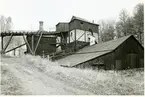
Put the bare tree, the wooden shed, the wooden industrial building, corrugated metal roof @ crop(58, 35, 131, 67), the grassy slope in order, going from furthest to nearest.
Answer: the bare tree
the wooden shed
the wooden industrial building
corrugated metal roof @ crop(58, 35, 131, 67)
the grassy slope

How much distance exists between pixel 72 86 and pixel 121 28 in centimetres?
3022

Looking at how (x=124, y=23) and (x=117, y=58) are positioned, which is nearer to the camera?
(x=117, y=58)

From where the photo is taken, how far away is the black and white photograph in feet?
38.3

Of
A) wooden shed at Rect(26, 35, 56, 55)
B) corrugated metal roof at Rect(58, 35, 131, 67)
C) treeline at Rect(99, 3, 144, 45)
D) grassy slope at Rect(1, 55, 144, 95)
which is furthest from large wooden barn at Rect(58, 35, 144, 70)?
wooden shed at Rect(26, 35, 56, 55)

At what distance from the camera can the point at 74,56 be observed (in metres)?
25.8

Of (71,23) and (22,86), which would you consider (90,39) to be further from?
(22,86)

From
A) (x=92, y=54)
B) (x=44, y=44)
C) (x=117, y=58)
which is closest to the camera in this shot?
(x=117, y=58)

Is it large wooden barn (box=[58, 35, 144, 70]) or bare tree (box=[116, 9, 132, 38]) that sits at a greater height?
bare tree (box=[116, 9, 132, 38])

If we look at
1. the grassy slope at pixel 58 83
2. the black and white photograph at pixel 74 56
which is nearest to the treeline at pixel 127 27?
the black and white photograph at pixel 74 56

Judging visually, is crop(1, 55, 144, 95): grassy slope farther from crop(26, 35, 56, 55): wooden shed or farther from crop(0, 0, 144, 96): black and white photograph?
crop(26, 35, 56, 55): wooden shed

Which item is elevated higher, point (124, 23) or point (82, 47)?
point (124, 23)

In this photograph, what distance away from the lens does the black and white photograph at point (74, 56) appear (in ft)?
38.3

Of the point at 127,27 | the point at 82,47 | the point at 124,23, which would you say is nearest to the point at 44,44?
the point at 82,47

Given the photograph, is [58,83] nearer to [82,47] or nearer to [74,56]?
[74,56]
